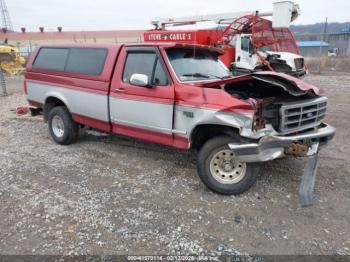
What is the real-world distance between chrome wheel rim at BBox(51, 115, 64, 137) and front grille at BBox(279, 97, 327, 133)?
445 centimetres

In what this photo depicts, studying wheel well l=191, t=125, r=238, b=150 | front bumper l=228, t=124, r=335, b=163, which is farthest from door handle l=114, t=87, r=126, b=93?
front bumper l=228, t=124, r=335, b=163

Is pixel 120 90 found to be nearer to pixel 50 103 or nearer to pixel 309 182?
pixel 50 103

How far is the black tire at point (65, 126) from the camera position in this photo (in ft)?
20.6

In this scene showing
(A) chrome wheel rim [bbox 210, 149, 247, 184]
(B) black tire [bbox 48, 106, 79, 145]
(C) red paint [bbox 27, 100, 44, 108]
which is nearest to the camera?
(A) chrome wheel rim [bbox 210, 149, 247, 184]

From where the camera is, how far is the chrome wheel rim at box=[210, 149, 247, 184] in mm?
4209

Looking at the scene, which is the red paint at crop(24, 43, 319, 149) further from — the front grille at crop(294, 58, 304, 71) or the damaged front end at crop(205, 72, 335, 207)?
the front grille at crop(294, 58, 304, 71)

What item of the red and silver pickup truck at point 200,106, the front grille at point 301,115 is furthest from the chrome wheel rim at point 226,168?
the front grille at point 301,115

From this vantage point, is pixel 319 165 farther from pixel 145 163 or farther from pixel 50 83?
pixel 50 83

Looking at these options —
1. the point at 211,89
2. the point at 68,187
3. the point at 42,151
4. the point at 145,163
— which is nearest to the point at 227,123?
the point at 211,89

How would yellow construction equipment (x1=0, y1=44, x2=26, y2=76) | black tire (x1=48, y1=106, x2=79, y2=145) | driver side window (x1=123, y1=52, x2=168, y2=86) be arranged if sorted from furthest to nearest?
yellow construction equipment (x1=0, y1=44, x2=26, y2=76) < black tire (x1=48, y1=106, x2=79, y2=145) < driver side window (x1=123, y1=52, x2=168, y2=86)

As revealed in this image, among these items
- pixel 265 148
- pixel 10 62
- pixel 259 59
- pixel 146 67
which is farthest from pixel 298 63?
pixel 10 62

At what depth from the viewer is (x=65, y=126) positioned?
247 inches

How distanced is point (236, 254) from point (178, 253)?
580mm

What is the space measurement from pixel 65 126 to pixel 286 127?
4.28m
